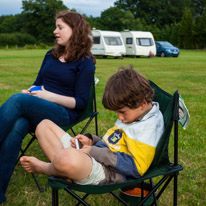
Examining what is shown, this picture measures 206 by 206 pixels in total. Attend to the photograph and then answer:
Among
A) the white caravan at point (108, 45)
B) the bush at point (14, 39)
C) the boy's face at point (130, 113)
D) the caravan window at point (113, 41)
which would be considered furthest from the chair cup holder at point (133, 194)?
the bush at point (14, 39)

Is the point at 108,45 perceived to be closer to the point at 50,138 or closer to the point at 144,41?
the point at 144,41

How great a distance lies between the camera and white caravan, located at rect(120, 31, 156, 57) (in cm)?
2153

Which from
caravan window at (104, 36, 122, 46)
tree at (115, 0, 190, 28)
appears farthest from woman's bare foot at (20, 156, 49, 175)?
tree at (115, 0, 190, 28)

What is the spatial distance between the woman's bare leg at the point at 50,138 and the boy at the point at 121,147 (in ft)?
0.76

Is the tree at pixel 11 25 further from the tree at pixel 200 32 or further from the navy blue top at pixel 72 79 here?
the navy blue top at pixel 72 79

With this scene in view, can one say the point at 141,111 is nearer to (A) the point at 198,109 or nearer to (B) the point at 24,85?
(A) the point at 198,109

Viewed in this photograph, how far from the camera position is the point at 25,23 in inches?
2367

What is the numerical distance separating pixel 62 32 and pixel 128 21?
2074 inches

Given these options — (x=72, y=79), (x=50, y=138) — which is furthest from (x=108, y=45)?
(x=50, y=138)

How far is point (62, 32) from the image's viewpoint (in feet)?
8.73

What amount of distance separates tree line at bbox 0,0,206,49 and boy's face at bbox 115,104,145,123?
3893 centimetres

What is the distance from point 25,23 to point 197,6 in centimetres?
4466

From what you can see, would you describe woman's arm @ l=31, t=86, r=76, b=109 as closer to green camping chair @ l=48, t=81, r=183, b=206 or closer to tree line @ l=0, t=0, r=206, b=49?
green camping chair @ l=48, t=81, r=183, b=206

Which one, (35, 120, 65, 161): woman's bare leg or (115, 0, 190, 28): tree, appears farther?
(115, 0, 190, 28): tree
